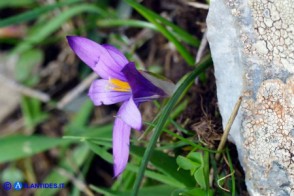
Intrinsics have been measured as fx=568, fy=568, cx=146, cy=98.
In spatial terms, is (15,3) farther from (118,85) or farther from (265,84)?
(265,84)

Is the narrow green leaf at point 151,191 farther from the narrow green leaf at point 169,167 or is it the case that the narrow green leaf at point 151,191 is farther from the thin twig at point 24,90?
the thin twig at point 24,90

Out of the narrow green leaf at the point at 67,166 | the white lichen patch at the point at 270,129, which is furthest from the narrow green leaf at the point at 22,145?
the white lichen patch at the point at 270,129

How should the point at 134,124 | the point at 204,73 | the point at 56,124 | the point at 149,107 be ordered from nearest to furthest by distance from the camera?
1. the point at 134,124
2. the point at 204,73
3. the point at 149,107
4. the point at 56,124

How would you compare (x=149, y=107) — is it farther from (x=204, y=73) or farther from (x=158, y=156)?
(x=158, y=156)

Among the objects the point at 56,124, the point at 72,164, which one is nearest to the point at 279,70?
the point at 72,164

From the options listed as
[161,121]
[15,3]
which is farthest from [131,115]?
[15,3]

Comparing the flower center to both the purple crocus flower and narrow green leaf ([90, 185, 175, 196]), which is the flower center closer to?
the purple crocus flower
